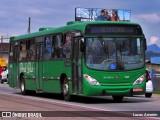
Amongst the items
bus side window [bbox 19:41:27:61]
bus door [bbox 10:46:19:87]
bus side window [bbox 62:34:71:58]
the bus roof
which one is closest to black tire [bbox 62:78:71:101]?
bus side window [bbox 62:34:71:58]

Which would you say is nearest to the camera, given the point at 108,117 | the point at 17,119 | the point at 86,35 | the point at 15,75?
the point at 17,119

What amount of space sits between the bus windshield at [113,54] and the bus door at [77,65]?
20.0 inches

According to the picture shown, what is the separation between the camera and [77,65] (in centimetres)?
1920

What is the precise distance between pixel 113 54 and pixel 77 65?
5.00 feet

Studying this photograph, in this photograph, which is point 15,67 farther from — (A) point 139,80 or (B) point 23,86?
(A) point 139,80

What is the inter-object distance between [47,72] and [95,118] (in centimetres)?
946

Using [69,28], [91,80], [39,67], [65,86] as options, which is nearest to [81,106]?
[91,80]

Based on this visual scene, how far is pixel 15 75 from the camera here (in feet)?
90.1

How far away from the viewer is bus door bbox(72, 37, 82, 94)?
19.0 metres

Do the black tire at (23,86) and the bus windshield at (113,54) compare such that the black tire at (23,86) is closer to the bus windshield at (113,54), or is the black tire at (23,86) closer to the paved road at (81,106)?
the paved road at (81,106)

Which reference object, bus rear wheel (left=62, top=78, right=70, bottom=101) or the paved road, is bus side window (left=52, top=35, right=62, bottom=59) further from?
the paved road

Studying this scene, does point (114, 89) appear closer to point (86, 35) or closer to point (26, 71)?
point (86, 35)

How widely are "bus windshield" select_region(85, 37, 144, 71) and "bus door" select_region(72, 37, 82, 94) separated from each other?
1.67 feet

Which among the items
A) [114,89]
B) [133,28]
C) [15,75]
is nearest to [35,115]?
[114,89]
